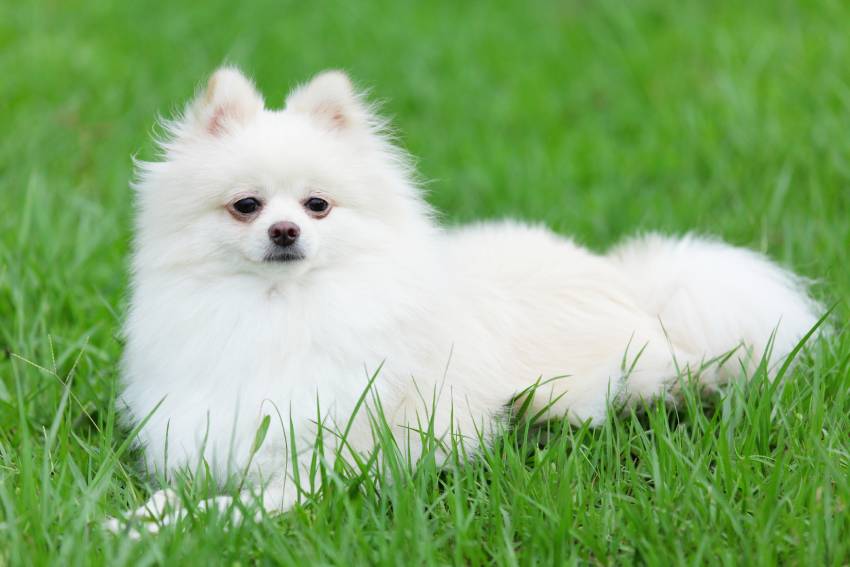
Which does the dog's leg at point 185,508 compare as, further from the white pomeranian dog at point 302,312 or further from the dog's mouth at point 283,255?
the dog's mouth at point 283,255

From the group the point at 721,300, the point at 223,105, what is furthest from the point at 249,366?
the point at 721,300

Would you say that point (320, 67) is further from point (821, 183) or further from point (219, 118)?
point (219, 118)

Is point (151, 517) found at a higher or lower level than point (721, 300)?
lower

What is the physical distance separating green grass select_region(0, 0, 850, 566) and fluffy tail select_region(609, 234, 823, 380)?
0.15 meters

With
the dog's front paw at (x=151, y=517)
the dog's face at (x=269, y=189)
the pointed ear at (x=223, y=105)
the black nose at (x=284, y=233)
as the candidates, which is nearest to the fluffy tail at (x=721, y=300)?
the dog's face at (x=269, y=189)

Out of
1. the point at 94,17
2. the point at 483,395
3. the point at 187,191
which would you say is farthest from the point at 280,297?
the point at 94,17

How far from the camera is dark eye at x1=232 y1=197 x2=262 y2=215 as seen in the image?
2.95 metres

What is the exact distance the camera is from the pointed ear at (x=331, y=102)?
3.12 meters

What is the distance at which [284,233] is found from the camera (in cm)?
284

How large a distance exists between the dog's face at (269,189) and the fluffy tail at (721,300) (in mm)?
1065

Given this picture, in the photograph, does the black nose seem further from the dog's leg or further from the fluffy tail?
the fluffy tail

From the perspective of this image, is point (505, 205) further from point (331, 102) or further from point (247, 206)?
point (247, 206)

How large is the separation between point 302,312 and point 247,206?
0.35 meters

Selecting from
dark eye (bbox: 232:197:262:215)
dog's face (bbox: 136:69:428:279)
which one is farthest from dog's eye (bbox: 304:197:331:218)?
dark eye (bbox: 232:197:262:215)
